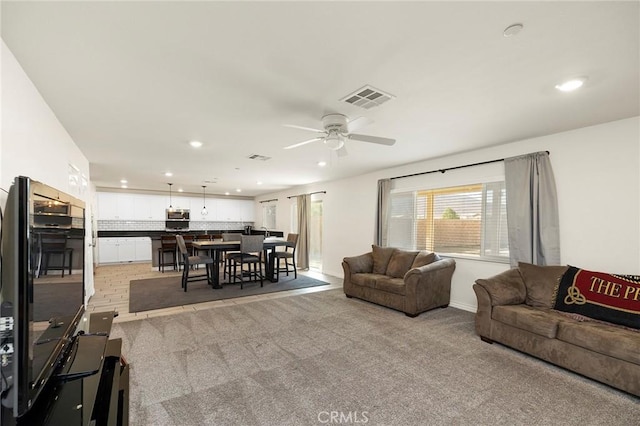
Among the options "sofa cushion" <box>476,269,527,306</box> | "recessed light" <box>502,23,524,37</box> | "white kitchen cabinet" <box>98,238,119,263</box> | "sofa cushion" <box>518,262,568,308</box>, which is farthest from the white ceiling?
"white kitchen cabinet" <box>98,238,119,263</box>

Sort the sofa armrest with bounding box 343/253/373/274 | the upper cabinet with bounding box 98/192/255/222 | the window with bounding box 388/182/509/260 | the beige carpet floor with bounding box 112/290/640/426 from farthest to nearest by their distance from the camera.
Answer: the upper cabinet with bounding box 98/192/255/222 < the sofa armrest with bounding box 343/253/373/274 < the window with bounding box 388/182/509/260 < the beige carpet floor with bounding box 112/290/640/426

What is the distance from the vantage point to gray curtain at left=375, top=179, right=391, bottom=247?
5.38 m

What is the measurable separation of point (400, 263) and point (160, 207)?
27.4 ft

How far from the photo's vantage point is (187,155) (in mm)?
4496

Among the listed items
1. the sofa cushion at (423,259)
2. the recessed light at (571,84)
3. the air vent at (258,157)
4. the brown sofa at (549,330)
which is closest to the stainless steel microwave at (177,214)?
the air vent at (258,157)

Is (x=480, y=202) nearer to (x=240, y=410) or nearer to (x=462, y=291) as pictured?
(x=462, y=291)

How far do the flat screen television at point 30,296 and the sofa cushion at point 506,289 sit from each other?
11.7ft

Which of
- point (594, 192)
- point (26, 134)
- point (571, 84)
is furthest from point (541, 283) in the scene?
point (26, 134)

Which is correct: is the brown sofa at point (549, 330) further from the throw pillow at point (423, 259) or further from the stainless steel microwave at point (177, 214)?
the stainless steel microwave at point (177, 214)

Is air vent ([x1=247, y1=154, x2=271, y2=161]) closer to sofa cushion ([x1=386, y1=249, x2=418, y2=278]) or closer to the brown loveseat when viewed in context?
the brown loveseat

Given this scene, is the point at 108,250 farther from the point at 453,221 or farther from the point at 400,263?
the point at 453,221

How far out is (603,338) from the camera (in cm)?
230

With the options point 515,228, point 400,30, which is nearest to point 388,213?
point 515,228

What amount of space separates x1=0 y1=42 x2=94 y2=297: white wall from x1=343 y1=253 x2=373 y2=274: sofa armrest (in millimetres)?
3888
